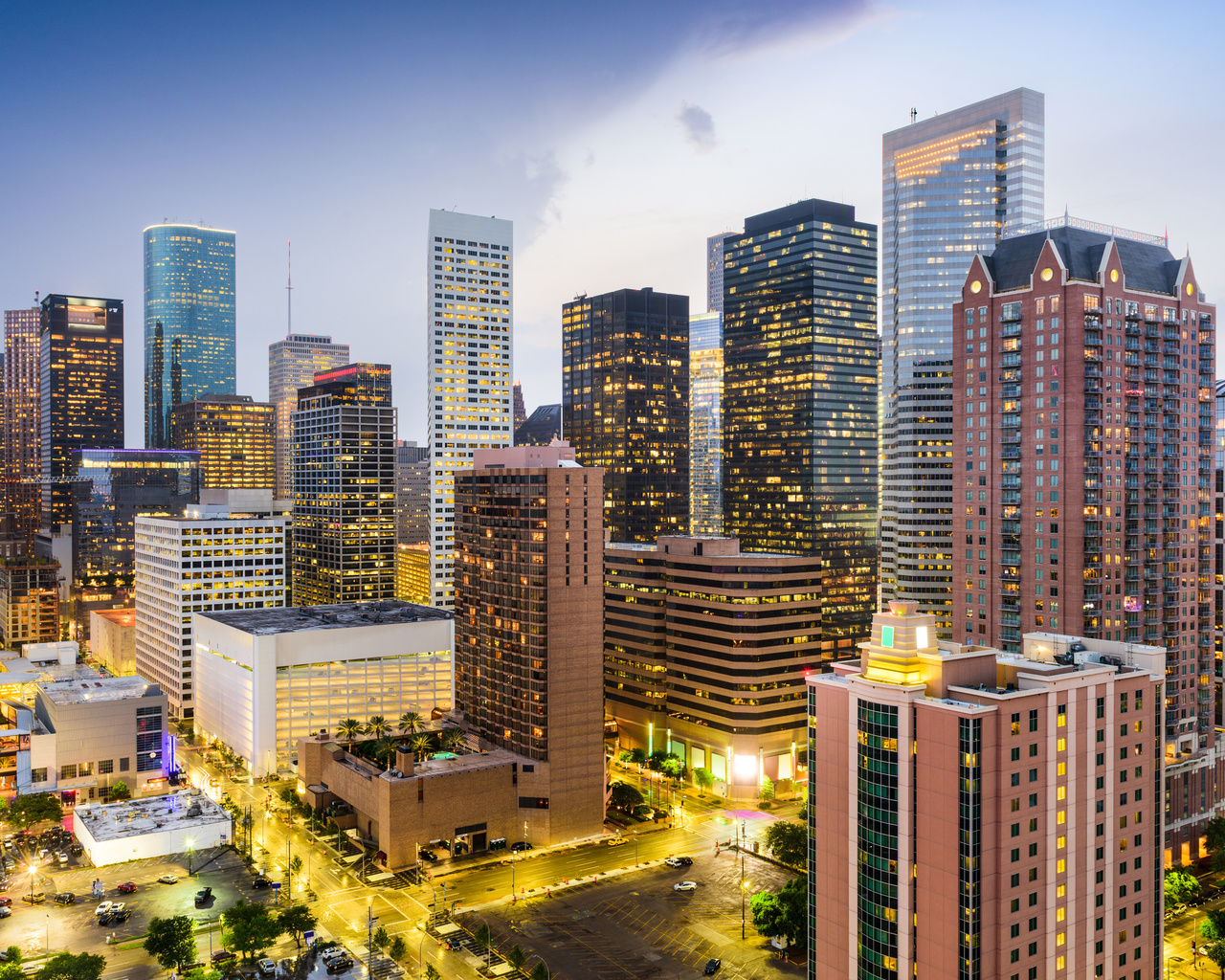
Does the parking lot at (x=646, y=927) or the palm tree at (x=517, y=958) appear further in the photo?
the parking lot at (x=646, y=927)

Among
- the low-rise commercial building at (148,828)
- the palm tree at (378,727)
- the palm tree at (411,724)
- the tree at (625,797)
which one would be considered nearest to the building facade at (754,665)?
Answer: the tree at (625,797)

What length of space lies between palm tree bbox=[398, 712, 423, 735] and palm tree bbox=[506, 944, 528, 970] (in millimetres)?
61449

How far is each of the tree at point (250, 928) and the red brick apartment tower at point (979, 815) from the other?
62879 millimetres

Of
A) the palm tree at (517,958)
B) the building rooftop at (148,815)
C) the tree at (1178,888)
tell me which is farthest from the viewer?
the building rooftop at (148,815)

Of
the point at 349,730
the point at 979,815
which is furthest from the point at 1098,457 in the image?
the point at 349,730

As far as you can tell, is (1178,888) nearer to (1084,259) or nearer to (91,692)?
(1084,259)

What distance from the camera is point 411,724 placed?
17512 centimetres

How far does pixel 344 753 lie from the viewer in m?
173

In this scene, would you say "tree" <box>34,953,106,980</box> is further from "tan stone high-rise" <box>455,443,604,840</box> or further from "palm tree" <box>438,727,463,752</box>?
"palm tree" <box>438,727,463,752</box>

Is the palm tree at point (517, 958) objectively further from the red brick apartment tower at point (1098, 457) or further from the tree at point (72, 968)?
the red brick apartment tower at point (1098, 457)

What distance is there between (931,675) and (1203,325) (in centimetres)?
11618

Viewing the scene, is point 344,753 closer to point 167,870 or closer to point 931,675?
point 167,870

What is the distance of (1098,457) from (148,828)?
162964mm

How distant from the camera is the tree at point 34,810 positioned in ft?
522
